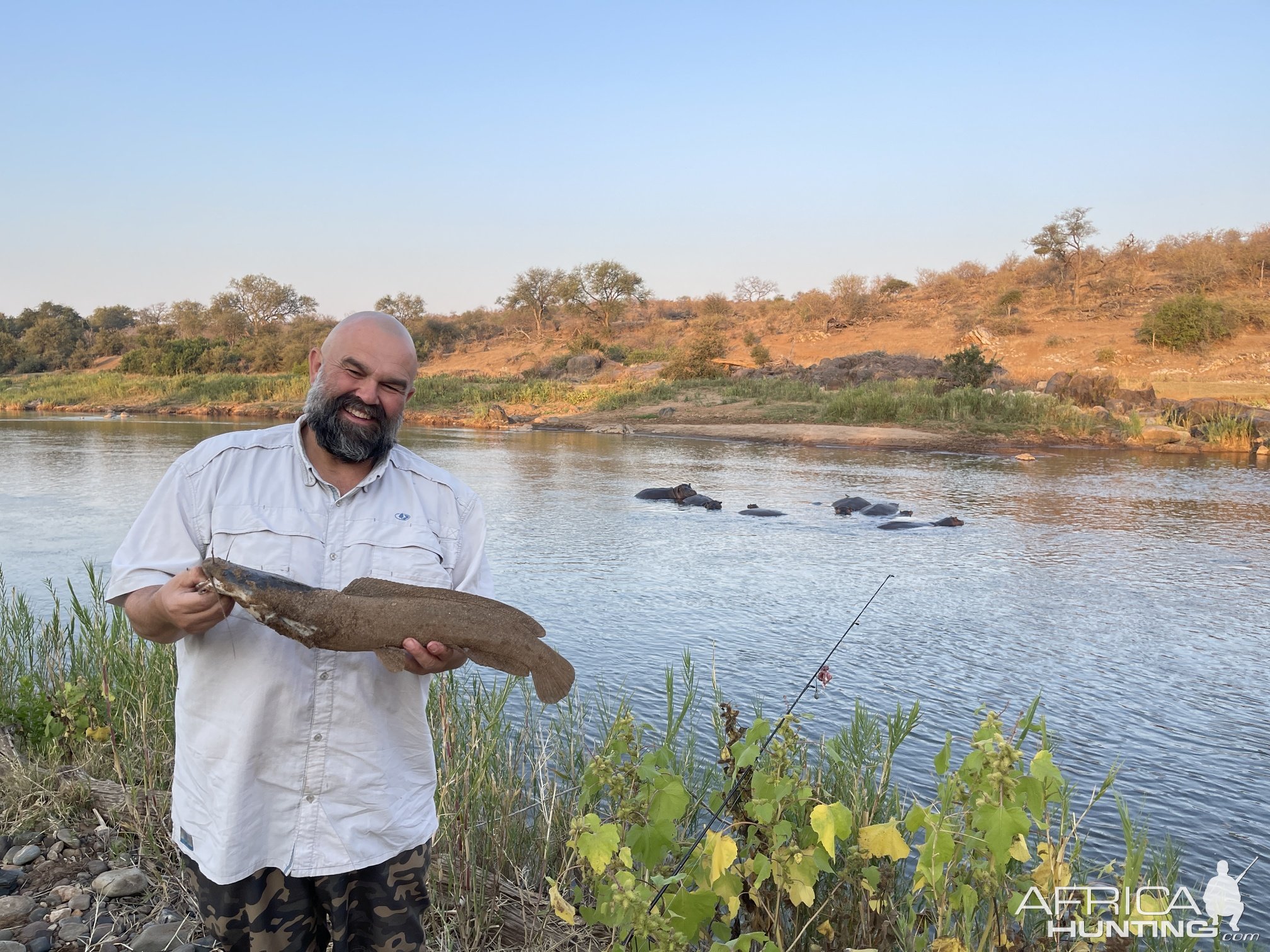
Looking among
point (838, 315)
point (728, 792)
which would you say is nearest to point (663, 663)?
point (728, 792)

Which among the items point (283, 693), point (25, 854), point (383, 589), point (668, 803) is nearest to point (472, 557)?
point (383, 589)

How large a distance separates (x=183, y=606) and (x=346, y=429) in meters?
0.57

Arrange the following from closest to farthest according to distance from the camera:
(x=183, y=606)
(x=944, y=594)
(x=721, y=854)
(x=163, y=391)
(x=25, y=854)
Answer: (x=183, y=606) → (x=721, y=854) → (x=25, y=854) → (x=944, y=594) → (x=163, y=391)

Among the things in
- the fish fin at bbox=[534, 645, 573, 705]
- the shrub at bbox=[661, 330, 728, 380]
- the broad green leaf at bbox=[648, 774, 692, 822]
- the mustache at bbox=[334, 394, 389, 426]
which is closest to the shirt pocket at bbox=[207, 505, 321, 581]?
the mustache at bbox=[334, 394, 389, 426]

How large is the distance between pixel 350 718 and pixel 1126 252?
175 ft

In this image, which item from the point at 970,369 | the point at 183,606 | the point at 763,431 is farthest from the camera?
the point at 970,369

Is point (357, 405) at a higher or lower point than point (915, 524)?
higher

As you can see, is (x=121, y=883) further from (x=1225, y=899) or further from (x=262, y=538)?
(x=1225, y=899)

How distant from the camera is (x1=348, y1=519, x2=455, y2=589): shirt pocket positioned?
2.24 metres

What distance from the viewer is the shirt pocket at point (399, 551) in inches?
88.1

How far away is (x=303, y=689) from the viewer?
2.13m

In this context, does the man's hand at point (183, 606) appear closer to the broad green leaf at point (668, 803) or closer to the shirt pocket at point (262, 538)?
the shirt pocket at point (262, 538)

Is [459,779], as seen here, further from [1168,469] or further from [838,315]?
[838,315]

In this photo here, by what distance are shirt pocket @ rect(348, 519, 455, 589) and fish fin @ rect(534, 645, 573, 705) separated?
1.01 ft
